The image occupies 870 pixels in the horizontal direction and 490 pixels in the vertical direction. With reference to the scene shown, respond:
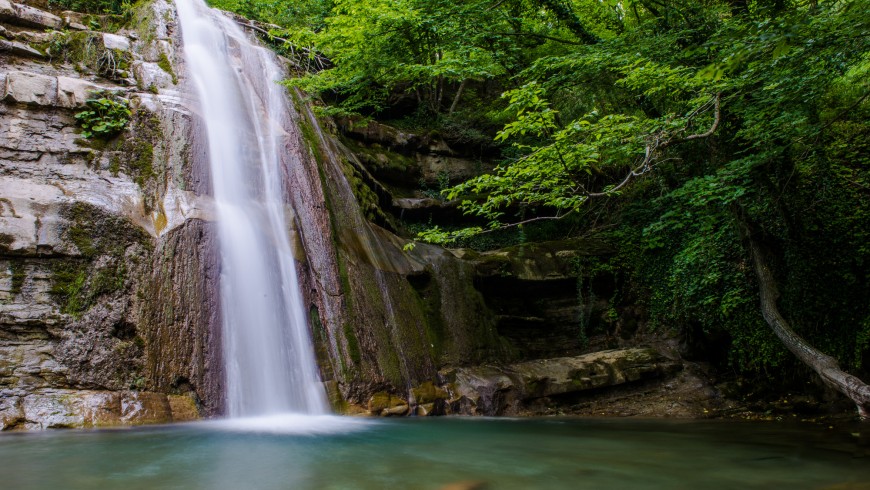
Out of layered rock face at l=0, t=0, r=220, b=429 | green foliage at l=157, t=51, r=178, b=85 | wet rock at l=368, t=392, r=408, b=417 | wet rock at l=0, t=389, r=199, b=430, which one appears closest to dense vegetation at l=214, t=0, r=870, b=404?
green foliage at l=157, t=51, r=178, b=85

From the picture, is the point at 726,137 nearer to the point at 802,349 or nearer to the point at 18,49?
the point at 802,349

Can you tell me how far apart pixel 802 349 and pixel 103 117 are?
32.1 ft

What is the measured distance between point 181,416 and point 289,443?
5.36ft

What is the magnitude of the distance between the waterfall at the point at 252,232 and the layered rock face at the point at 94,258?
1.28 ft

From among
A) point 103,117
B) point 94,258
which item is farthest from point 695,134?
point 103,117

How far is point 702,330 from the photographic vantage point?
9969mm

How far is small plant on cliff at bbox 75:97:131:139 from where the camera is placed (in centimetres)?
688

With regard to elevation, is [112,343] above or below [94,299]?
below

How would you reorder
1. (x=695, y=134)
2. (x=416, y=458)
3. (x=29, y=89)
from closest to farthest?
(x=416, y=458)
(x=695, y=134)
(x=29, y=89)

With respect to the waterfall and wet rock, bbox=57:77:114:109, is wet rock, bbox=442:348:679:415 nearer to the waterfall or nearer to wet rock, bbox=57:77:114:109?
the waterfall

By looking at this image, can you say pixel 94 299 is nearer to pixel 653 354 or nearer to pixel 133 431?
pixel 133 431

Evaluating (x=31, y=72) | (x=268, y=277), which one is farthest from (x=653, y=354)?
(x=31, y=72)

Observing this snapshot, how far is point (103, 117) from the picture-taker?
7051mm

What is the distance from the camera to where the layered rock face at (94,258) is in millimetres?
5238
